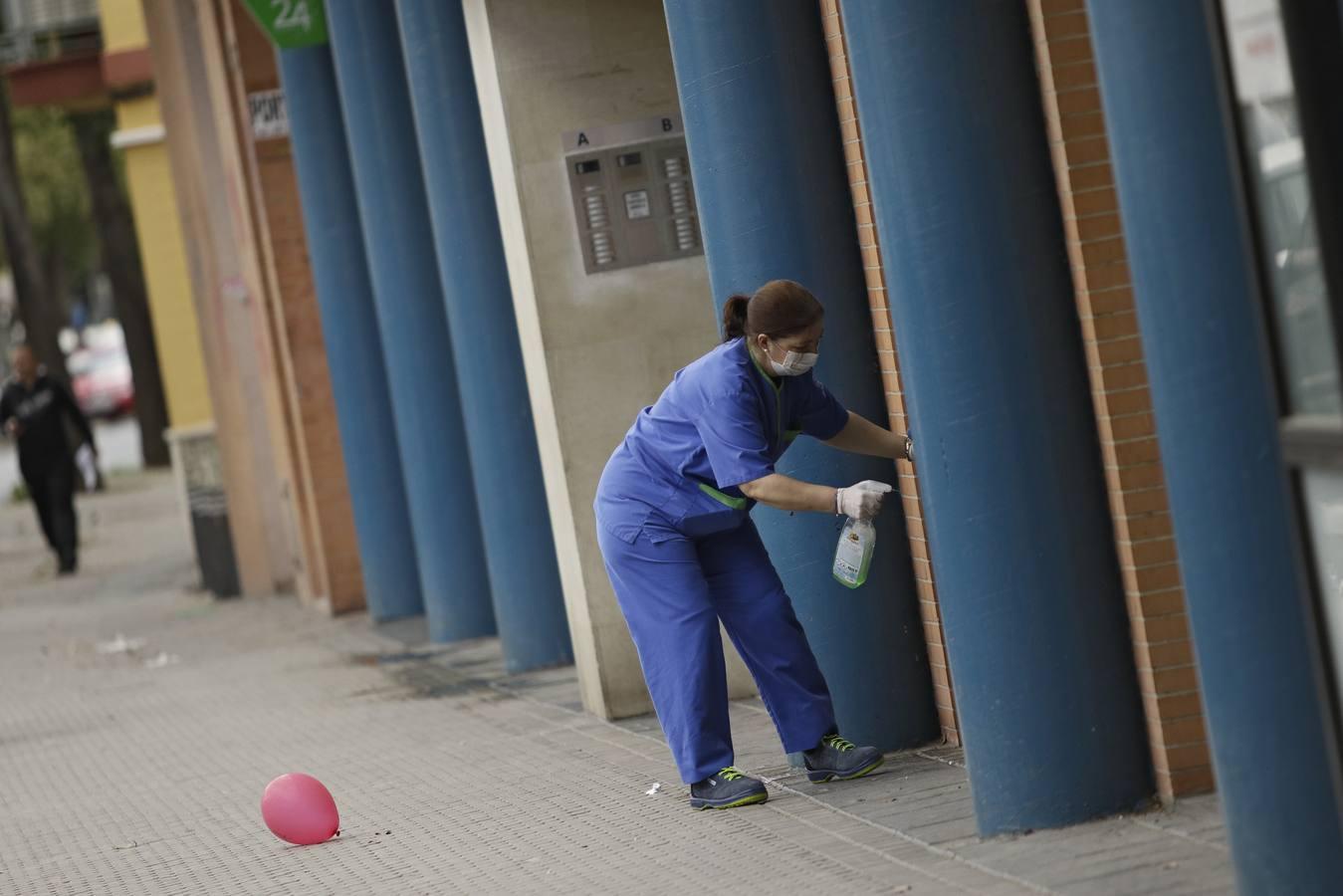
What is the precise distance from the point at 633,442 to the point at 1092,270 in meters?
1.67

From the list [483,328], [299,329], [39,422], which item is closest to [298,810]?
[483,328]

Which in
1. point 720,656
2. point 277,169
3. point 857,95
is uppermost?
point 277,169

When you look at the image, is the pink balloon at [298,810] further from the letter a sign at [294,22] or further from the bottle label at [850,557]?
the letter a sign at [294,22]

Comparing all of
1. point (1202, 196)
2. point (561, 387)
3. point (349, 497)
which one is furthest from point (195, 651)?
point (1202, 196)

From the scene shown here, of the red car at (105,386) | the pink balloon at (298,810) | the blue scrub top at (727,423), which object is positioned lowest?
the pink balloon at (298,810)

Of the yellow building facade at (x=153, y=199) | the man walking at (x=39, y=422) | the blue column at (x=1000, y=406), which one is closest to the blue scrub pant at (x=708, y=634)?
the blue column at (x=1000, y=406)

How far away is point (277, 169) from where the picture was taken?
14102mm

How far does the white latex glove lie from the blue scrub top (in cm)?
25

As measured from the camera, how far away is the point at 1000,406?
570 centimetres

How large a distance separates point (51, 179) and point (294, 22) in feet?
120

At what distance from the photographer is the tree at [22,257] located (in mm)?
29562

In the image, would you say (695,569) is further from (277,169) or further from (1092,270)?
(277,169)

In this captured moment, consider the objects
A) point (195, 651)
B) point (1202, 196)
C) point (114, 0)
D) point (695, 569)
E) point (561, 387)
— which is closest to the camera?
point (1202, 196)

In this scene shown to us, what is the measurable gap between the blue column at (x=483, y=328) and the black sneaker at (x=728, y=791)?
11.9 ft
